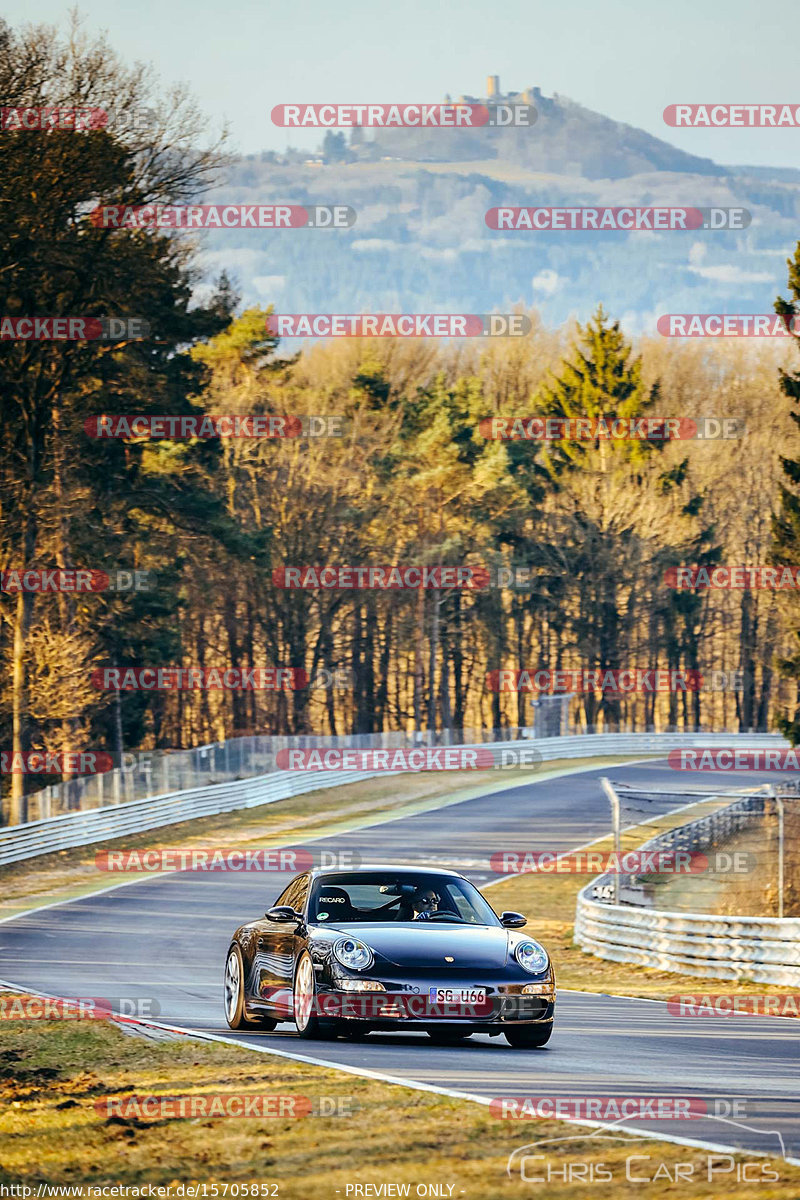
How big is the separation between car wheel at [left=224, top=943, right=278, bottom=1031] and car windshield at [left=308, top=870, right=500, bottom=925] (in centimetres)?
109

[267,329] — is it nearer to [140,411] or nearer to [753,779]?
[140,411]

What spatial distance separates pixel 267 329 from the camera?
70438 millimetres

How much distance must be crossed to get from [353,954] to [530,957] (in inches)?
51.6

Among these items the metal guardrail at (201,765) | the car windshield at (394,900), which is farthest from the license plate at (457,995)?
the metal guardrail at (201,765)

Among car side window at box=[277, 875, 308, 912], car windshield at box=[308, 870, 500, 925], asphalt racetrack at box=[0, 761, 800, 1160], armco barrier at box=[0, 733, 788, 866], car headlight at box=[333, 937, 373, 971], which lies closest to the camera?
asphalt racetrack at box=[0, 761, 800, 1160]

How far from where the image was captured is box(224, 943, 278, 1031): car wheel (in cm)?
1302

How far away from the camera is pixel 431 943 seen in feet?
38.4

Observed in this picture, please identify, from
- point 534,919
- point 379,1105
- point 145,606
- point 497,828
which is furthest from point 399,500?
point 379,1105

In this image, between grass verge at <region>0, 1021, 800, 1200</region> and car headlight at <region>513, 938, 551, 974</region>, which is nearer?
grass verge at <region>0, 1021, 800, 1200</region>

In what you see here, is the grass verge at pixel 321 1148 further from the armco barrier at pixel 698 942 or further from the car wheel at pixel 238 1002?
the armco barrier at pixel 698 942

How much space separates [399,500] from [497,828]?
103 ft

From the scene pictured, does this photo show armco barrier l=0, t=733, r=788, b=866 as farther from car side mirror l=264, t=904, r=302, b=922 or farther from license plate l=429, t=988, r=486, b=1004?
license plate l=429, t=988, r=486, b=1004

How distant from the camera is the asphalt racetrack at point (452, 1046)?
9.49m

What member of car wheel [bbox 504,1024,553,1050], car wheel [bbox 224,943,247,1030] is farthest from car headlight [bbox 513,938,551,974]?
car wheel [bbox 224,943,247,1030]
